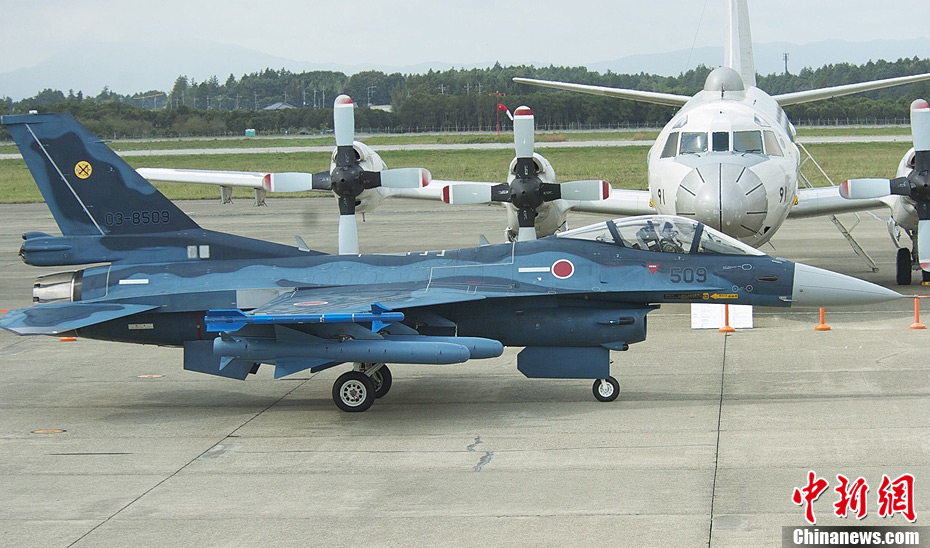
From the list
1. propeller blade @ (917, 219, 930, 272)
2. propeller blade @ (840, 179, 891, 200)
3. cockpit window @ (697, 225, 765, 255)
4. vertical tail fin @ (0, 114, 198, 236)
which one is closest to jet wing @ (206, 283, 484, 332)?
vertical tail fin @ (0, 114, 198, 236)

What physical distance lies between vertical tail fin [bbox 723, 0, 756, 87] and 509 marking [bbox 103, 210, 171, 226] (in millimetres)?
18261

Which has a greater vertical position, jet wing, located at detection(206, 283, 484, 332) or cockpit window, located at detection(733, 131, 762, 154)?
cockpit window, located at detection(733, 131, 762, 154)

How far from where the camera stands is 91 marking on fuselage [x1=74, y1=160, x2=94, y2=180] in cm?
1449

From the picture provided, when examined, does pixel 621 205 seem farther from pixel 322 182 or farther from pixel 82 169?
pixel 82 169

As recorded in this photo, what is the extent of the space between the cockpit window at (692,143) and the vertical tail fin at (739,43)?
9.18m

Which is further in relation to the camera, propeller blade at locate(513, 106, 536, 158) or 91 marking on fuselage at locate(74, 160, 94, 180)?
propeller blade at locate(513, 106, 536, 158)

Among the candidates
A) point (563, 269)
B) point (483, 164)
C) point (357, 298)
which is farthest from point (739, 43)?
point (483, 164)

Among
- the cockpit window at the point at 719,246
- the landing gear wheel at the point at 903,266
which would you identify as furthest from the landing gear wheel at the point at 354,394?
the landing gear wheel at the point at 903,266

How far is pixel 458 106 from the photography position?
410 ft

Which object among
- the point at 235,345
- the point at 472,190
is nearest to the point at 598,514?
the point at 235,345

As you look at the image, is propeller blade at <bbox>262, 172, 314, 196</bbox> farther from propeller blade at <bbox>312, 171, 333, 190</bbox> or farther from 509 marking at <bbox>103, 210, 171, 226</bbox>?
509 marking at <bbox>103, 210, 171, 226</bbox>

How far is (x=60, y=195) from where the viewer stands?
47.8 feet

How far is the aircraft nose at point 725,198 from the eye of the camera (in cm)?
1789

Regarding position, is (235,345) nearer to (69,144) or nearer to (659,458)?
(69,144)
